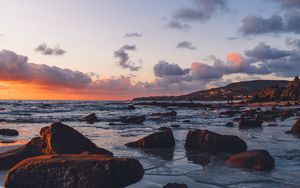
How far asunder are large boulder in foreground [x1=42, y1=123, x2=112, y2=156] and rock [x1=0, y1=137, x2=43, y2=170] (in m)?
0.23

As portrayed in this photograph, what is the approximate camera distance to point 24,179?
866cm

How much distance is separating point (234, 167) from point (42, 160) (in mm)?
5360

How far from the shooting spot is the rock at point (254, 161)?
34.7ft

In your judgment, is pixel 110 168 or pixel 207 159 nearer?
pixel 110 168

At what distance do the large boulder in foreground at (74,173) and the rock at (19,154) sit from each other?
2.69m

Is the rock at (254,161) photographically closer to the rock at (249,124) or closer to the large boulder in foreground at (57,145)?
the large boulder in foreground at (57,145)

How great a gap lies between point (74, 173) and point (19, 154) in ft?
13.6

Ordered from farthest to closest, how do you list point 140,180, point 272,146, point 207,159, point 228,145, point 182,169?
1. point 272,146
2. point 228,145
3. point 207,159
4. point 182,169
5. point 140,180

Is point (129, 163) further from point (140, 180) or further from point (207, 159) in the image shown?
point (207, 159)

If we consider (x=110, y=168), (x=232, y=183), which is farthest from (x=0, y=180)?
(x=232, y=183)

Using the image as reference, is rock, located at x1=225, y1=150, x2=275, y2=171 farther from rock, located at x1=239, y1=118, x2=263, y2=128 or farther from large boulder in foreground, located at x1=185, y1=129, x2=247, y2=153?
rock, located at x1=239, y1=118, x2=263, y2=128

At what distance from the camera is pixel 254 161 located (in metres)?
10.8

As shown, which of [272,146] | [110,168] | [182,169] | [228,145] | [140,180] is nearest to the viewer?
[110,168]

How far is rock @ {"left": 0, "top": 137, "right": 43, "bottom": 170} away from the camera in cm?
1133
